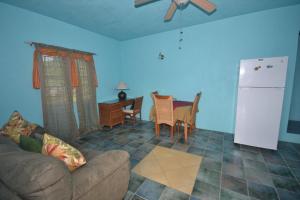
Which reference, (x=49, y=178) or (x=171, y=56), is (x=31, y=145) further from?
(x=171, y=56)

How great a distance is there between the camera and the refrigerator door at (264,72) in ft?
7.38

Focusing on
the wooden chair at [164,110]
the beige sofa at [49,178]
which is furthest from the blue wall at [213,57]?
Result: the beige sofa at [49,178]

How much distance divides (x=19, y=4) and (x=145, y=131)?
11.3 feet

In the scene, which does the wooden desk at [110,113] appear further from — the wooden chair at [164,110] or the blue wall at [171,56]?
the wooden chair at [164,110]

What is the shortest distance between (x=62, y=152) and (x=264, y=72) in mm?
3098

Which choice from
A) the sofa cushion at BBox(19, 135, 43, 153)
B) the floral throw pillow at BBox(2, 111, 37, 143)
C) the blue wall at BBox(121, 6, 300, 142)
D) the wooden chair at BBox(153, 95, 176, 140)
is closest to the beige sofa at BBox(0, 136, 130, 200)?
the sofa cushion at BBox(19, 135, 43, 153)

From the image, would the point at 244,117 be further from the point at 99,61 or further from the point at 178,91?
the point at 99,61

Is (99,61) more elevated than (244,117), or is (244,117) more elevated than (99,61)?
(99,61)

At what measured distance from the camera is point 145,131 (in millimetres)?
3562

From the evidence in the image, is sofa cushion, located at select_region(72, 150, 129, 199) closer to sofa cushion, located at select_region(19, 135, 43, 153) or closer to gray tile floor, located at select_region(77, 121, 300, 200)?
sofa cushion, located at select_region(19, 135, 43, 153)

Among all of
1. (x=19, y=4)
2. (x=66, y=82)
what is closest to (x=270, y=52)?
(x=66, y=82)

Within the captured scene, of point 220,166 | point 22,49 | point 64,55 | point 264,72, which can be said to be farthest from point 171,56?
point 22,49

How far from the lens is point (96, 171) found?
1097 millimetres

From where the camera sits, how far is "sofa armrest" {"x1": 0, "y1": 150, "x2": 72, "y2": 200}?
0.77 meters
